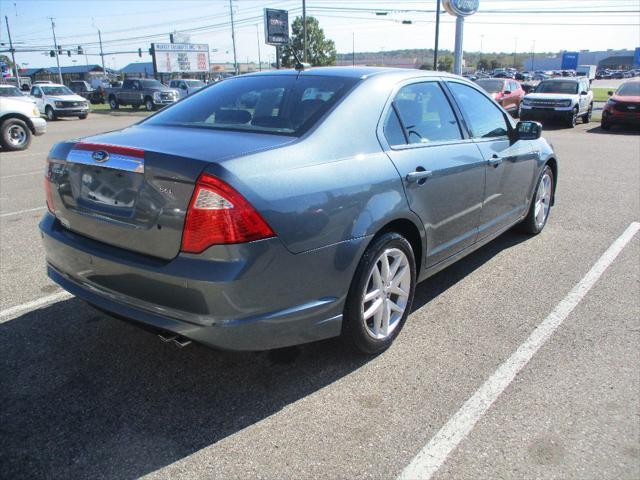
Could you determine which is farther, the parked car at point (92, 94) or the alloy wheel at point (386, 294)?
the parked car at point (92, 94)

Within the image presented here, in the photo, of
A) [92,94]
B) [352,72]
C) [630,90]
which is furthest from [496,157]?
[92,94]

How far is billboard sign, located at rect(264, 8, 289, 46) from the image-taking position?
36344 millimetres

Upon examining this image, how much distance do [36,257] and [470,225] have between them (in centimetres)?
386

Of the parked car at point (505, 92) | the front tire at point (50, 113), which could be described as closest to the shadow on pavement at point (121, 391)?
the parked car at point (505, 92)

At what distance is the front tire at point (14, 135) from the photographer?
13.1m

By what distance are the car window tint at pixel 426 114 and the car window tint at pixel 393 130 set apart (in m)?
0.08

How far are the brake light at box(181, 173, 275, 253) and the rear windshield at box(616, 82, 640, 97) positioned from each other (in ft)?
64.0

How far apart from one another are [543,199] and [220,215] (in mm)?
4430

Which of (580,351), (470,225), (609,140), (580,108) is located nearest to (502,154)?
(470,225)

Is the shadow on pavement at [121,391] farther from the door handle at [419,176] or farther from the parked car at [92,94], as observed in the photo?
the parked car at [92,94]

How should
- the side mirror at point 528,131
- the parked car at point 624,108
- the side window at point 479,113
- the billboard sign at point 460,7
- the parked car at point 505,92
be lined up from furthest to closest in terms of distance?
the billboard sign at point 460,7 < the parked car at point 505,92 < the parked car at point 624,108 < the side mirror at point 528,131 < the side window at point 479,113

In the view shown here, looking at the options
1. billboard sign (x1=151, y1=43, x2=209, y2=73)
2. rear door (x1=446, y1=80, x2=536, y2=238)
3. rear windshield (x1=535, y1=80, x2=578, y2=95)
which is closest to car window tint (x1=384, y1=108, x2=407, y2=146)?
rear door (x1=446, y1=80, x2=536, y2=238)

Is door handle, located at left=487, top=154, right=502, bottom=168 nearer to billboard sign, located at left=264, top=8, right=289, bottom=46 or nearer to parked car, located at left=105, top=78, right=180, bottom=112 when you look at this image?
parked car, located at left=105, top=78, right=180, bottom=112

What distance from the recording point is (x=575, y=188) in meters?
8.34
